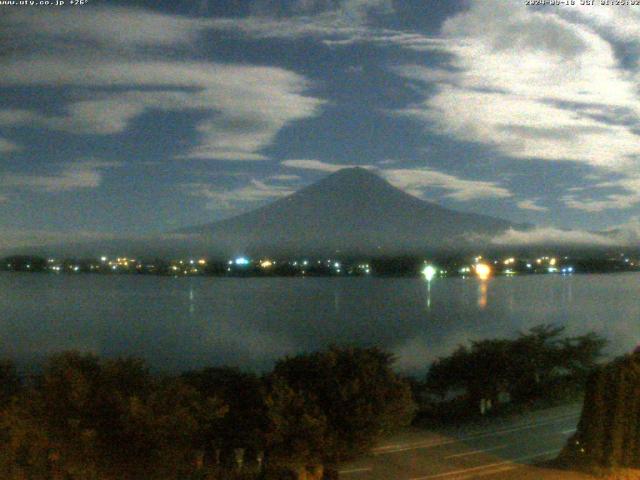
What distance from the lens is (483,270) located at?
82938 mm

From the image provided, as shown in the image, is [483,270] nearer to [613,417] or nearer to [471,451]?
[471,451]

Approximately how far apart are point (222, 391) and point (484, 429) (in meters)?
6.01

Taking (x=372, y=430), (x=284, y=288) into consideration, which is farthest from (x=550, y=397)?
(x=284, y=288)

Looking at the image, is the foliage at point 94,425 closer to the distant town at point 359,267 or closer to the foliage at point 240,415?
the foliage at point 240,415

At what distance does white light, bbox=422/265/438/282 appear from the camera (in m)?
78.8

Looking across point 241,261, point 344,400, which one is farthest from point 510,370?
point 241,261

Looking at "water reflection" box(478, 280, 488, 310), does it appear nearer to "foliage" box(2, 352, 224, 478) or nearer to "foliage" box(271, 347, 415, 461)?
"foliage" box(271, 347, 415, 461)

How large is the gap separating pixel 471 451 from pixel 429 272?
66.4 m

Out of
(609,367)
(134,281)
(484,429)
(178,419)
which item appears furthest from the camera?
(134,281)

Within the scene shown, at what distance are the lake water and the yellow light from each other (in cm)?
118

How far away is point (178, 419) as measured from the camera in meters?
7.79

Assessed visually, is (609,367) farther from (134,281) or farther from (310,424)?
(134,281)

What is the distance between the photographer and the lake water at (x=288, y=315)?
39.5m

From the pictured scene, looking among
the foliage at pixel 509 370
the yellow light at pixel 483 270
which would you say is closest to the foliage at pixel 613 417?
the foliage at pixel 509 370
